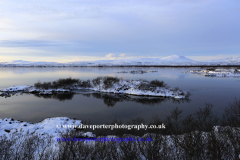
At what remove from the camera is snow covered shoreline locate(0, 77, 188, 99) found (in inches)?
1121

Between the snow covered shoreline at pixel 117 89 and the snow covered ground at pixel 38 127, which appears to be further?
the snow covered shoreline at pixel 117 89

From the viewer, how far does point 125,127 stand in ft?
45.0

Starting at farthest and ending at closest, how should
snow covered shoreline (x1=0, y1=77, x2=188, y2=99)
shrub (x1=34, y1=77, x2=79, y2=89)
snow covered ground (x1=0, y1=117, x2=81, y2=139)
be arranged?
shrub (x1=34, y1=77, x2=79, y2=89), snow covered shoreline (x1=0, y1=77, x2=188, y2=99), snow covered ground (x1=0, y1=117, x2=81, y2=139)

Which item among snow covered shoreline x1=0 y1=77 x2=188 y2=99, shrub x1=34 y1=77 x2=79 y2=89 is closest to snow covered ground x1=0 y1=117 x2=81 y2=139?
snow covered shoreline x1=0 y1=77 x2=188 y2=99

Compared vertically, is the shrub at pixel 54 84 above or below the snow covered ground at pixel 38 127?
above

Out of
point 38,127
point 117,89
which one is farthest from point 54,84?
point 38,127

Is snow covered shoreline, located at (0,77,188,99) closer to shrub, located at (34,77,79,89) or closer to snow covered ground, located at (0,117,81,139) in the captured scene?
shrub, located at (34,77,79,89)

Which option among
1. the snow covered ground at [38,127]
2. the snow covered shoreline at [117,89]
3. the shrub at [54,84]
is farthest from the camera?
the shrub at [54,84]

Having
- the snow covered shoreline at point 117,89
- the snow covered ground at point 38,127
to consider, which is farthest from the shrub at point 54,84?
the snow covered ground at point 38,127

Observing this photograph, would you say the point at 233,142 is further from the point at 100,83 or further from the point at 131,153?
the point at 100,83

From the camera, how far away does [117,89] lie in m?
32.8

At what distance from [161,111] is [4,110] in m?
21.4

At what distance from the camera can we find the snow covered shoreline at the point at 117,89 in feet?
93.5

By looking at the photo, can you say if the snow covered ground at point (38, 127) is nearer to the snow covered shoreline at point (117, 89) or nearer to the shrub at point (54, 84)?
the snow covered shoreline at point (117, 89)
